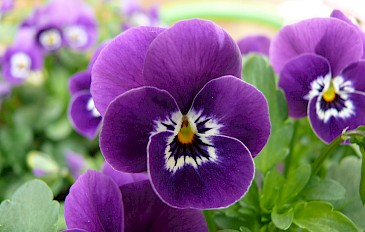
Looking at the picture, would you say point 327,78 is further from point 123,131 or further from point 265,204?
point 123,131

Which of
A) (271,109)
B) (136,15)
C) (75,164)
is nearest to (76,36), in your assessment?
(136,15)

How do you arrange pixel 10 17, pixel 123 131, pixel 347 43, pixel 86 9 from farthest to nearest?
pixel 10 17 → pixel 86 9 → pixel 347 43 → pixel 123 131

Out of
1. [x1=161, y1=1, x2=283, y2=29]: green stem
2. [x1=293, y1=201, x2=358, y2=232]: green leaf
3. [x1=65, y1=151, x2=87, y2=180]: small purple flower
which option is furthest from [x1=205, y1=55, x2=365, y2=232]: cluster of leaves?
[x1=161, y1=1, x2=283, y2=29]: green stem

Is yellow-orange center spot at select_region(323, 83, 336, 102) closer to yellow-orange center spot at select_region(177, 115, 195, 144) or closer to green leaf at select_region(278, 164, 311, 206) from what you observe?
green leaf at select_region(278, 164, 311, 206)

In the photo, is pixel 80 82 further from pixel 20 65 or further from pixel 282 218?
pixel 20 65

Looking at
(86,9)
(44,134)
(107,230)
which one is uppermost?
(107,230)

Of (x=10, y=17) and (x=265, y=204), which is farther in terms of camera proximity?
(x=10, y=17)

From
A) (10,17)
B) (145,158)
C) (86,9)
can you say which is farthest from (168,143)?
(10,17)
